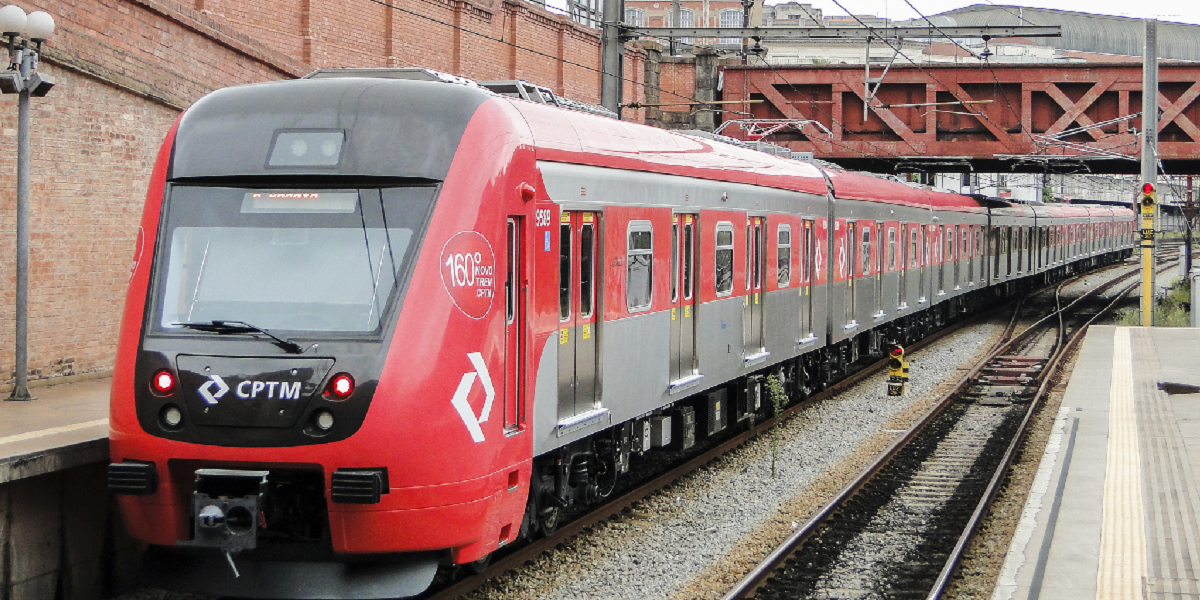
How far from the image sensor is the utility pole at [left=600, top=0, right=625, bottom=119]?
1878 cm

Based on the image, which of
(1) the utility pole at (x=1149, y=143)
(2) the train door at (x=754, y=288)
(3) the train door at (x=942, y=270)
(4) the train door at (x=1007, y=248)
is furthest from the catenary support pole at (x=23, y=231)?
(4) the train door at (x=1007, y=248)

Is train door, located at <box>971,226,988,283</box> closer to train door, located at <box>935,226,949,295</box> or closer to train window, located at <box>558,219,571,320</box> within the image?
train door, located at <box>935,226,949,295</box>

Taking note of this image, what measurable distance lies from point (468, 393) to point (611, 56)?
1214 centimetres

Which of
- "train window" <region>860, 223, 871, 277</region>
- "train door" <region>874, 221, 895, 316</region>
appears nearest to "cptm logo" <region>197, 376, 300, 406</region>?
"train window" <region>860, 223, 871, 277</region>

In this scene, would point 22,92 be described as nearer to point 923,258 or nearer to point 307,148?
point 307,148

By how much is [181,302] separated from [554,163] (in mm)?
2542

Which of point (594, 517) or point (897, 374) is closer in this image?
point (594, 517)

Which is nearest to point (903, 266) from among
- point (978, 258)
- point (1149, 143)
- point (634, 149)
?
point (1149, 143)

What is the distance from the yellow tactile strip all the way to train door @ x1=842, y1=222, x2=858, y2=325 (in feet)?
14.1

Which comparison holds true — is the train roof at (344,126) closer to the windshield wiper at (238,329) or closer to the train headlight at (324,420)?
the windshield wiper at (238,329)

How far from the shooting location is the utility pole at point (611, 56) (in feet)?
61.6

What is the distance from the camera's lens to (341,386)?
707cm

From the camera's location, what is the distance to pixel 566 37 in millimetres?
31281

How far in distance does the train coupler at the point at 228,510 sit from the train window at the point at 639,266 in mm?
3855
